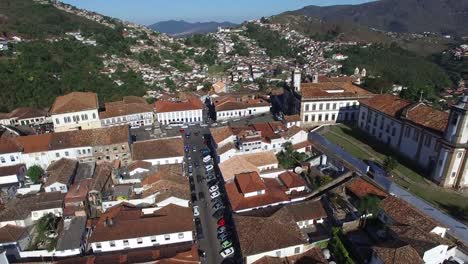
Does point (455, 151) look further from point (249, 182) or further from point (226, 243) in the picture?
point (226, 243)

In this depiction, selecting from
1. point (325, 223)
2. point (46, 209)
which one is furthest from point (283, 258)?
point (46, 209)

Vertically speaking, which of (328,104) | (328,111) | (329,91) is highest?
(329,91)

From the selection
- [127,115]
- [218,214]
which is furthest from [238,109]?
[218,214]

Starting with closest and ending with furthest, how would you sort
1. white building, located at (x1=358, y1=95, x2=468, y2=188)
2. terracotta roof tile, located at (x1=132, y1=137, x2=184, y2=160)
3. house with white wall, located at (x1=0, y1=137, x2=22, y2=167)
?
1. white building, located at (x1=358, y1=95, x2=468, y2=188)
2. house with white wall, located at (x1=0, y1=137, x2=22, y2=167)
3. terracotta roof tile, located at (x1=132, y1=137, x2=184, y2=160)

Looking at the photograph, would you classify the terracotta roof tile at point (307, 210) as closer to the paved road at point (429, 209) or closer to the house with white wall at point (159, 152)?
the paved road at point (429, 209)

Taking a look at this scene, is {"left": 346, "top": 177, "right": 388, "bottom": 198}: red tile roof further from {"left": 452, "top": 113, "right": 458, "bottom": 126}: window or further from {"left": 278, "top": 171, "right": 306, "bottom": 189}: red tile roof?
{"left": 452, "top": 113, "right": 458, "bottom": 126}: window

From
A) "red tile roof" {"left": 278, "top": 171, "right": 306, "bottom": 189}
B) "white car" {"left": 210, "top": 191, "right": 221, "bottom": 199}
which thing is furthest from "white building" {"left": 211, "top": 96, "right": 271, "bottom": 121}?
"red tile roof" {"left": 278, "top": 171, "right": 306, "bottom": 189}

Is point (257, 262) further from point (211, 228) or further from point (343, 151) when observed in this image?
point (343, 151)
